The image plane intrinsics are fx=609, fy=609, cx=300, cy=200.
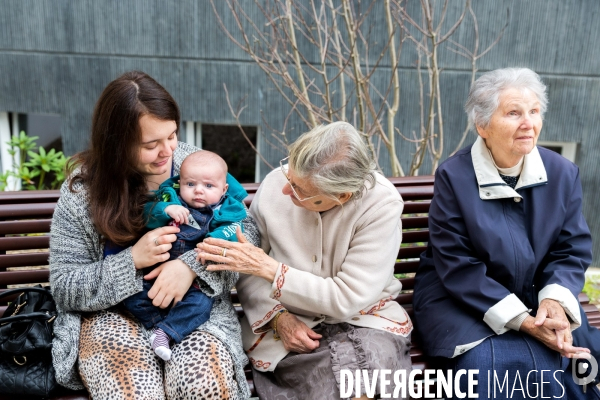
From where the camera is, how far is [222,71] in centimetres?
486

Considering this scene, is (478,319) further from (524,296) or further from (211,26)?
(211,26)

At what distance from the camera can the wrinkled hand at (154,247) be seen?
95.0 inches

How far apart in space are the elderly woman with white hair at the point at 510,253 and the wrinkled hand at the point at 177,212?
3.59 feet

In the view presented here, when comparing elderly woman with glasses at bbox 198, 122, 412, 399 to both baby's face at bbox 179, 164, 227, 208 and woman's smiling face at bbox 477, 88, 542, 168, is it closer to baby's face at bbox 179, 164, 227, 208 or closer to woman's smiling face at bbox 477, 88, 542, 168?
baby's face at bbox 179, 164, 227, 208

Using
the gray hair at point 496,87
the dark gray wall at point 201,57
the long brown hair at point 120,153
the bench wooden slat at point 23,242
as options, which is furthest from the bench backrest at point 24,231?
the dark gray wall at point 201,57

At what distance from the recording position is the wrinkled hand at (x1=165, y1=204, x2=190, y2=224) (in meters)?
2.40

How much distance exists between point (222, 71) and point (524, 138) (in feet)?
9.55

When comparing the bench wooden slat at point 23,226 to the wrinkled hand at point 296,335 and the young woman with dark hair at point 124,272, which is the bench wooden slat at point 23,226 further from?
the wrinkled hand at point 296,335

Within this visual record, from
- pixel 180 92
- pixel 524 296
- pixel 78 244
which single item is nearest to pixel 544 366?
pixel 524 296

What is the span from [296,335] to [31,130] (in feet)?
12.7

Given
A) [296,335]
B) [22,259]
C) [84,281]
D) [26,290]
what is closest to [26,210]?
[22,259]

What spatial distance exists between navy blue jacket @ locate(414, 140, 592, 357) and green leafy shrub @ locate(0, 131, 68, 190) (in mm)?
3160

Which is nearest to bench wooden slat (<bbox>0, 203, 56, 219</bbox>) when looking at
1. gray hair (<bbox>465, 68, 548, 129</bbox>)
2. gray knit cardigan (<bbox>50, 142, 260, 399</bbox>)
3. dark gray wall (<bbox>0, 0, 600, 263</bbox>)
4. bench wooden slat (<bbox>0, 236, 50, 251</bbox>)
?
bench wooden slat (<bbox>0, 236, 50, 251</bbox>)

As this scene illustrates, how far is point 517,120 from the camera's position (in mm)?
2525
